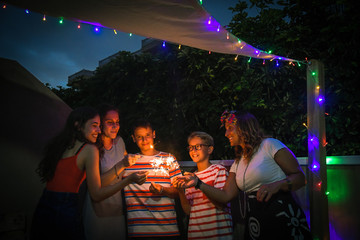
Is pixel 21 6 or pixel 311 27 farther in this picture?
pixel 311 27

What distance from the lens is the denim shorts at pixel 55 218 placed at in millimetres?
2492

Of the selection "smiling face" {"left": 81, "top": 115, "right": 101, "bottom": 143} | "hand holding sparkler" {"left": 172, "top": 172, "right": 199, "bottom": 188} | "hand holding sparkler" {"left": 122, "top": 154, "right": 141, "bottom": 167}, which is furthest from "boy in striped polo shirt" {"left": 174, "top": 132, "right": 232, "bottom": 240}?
"smiling face" {"left": 81, "top": 115, "right": 101, "bottom": 143}

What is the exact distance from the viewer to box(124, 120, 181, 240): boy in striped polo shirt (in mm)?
3166

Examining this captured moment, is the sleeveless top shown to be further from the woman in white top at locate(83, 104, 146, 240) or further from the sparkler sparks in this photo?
the sparkler sparks

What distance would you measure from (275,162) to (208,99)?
2.72 metres

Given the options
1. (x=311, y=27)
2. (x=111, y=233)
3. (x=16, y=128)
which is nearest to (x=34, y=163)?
(x=16, y=128)

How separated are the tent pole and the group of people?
80cm

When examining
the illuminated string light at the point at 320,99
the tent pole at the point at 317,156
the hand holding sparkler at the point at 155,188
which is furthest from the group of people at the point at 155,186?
the illuminated string light at the point at 320,99

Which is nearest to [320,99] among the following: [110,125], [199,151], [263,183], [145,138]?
[263,183]

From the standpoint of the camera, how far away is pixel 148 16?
8.75 feet

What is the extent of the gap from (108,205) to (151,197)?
600 mm

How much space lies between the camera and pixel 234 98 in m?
4.97

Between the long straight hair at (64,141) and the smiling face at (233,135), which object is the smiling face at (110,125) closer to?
the long straight hair at (64,141)

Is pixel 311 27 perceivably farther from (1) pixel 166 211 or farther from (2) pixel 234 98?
(1) pixel 166 211
